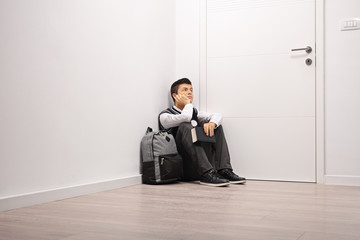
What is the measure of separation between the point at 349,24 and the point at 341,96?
21.3 inches

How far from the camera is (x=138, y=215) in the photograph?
182 centimetres

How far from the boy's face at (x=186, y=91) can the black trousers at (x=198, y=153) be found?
1.06 ft

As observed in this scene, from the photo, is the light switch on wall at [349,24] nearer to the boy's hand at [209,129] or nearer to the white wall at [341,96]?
the white wall at [341,96]

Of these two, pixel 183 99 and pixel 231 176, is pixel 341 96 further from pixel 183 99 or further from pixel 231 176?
pixel 183 99

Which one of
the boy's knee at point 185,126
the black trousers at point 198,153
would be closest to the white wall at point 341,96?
the black trousers at point 198,153

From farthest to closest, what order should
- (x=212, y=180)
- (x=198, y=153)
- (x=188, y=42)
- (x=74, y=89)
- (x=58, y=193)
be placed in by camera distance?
(x=188, y=42) → (x=198, y=153) → (x=212, y=180) → (x=74, y=89) → (x=58, y=193)

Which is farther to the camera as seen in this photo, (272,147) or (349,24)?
(272,147)

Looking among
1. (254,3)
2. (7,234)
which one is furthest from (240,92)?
(7,234)

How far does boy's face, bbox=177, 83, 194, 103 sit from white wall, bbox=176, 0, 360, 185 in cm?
107

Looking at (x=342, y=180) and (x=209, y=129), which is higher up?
(x=209, y=129)

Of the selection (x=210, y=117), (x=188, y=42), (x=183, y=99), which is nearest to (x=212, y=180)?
(x=210, y=117)

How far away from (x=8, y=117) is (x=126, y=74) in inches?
45.2

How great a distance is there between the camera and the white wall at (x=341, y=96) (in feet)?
10.2

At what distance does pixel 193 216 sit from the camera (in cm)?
179
